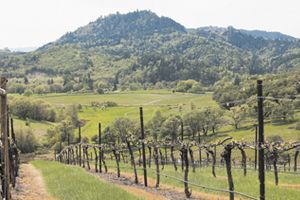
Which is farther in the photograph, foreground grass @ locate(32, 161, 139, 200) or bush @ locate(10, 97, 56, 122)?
bush @ locate(10, 97, 56, 122)

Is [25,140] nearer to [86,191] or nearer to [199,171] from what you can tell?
[199,171]

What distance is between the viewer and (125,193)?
823 inches

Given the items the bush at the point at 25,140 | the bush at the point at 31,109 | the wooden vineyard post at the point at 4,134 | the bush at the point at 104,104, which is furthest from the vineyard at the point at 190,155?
the bush at the point at 104,104

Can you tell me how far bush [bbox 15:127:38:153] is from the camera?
11756 centimetres

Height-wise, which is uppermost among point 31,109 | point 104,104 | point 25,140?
point 31,109

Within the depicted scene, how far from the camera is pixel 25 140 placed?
119188 mm

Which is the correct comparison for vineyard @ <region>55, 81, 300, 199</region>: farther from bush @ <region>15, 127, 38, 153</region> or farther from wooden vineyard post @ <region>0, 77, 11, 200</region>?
bush @ <region>15, 127, 38, 153</region>

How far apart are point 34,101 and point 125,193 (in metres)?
147

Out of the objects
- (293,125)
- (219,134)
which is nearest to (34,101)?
(219,134)

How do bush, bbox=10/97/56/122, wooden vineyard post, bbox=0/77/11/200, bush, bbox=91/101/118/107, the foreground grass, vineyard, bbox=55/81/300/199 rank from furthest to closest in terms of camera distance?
bush, bbox=91/101/118/107 → bush, bbox=10/97/56/122 → the foreground grass → vineyard, bbox=55/81/300/199 → wooden vineyard post, bbox=0/77/11/200

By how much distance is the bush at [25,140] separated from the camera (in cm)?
11756

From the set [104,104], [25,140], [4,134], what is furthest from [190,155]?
[104,104]

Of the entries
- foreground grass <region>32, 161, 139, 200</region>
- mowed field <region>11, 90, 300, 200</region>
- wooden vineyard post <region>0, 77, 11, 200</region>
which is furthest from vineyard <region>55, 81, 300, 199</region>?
wooden vineyard post <region>0, 77, 11, 200</region>

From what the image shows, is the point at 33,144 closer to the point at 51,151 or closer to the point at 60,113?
the point at 51,151
